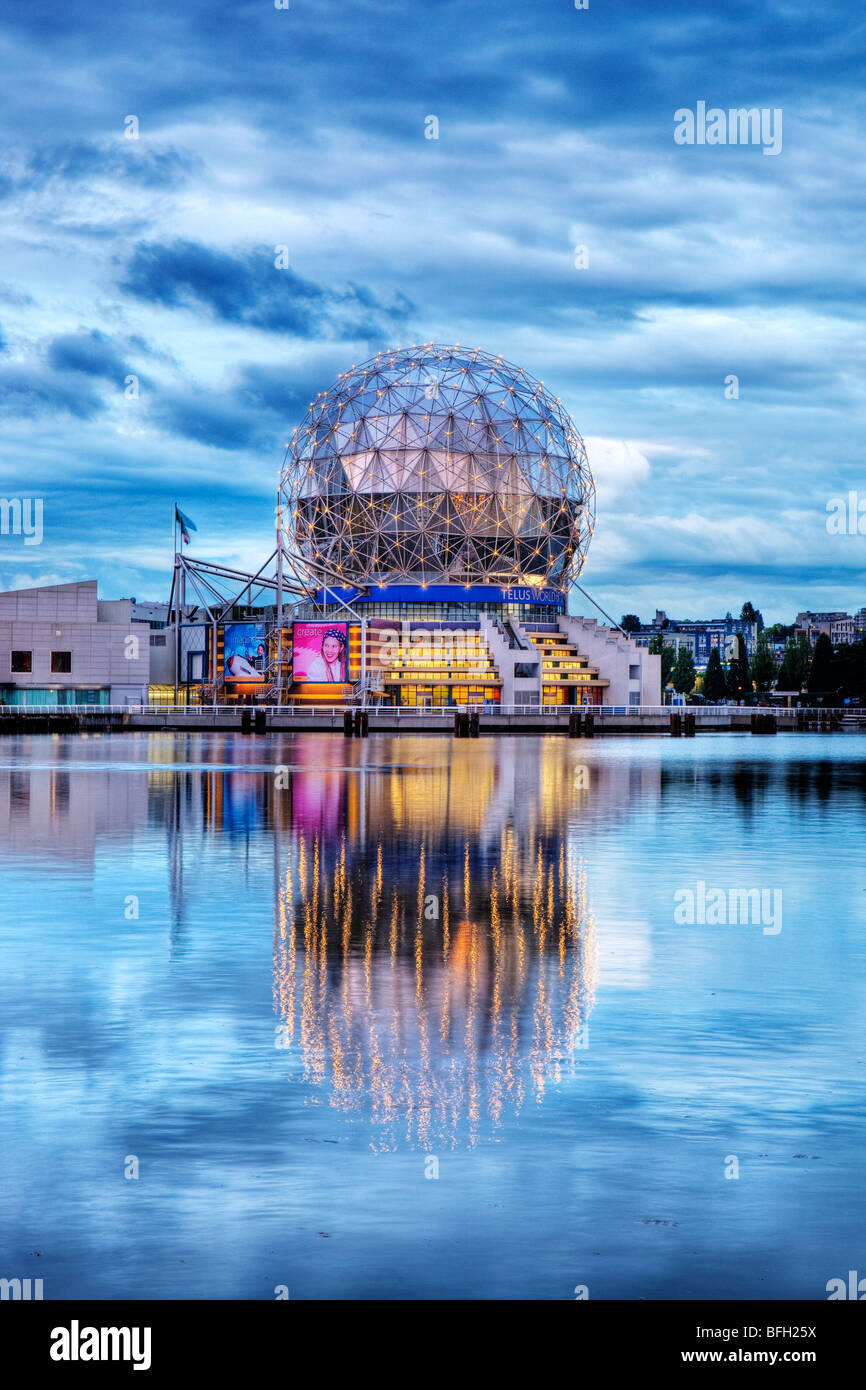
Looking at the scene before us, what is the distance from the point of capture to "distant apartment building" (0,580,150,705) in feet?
397

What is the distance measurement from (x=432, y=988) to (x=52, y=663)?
113108 mm

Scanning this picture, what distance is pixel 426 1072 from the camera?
10055 millimetres

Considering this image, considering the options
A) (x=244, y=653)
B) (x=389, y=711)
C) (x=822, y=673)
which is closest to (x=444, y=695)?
(x=244, y=653)

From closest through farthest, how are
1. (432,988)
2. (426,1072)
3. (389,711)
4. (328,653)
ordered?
(426,1072) → (432,988) → (389,711) → (328,653)

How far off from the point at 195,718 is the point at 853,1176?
3795 inches

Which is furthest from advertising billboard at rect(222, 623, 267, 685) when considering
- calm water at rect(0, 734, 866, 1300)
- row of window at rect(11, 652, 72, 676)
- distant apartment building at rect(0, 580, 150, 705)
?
calm water at rect(0, 734, 866, 1300)

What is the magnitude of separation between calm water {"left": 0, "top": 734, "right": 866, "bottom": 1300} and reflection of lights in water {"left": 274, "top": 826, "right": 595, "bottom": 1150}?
0.14 ft

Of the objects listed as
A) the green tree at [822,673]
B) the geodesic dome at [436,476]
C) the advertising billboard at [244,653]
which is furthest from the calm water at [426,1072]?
the green tree at [822,673]

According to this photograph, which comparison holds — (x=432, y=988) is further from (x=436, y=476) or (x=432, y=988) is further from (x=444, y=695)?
(x=436, y=476)

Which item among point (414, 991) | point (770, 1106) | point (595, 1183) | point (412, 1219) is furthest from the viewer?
point (414, 991)
